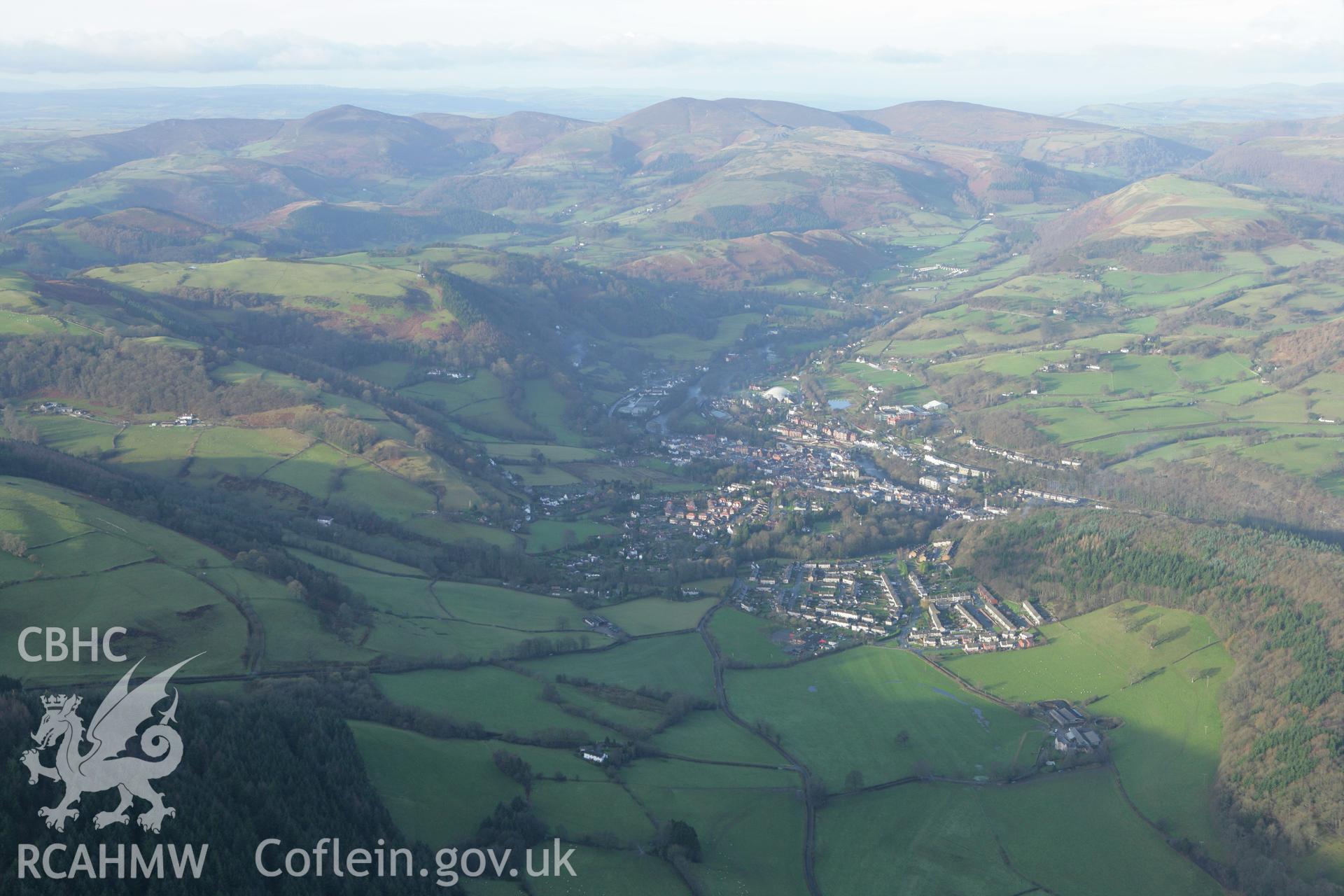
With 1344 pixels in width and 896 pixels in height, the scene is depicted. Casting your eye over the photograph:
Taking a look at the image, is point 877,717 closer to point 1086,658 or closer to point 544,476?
point 1086,658

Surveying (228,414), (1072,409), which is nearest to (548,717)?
(228,414)

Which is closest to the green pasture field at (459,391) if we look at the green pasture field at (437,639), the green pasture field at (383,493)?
the green pasture field at (383,493)

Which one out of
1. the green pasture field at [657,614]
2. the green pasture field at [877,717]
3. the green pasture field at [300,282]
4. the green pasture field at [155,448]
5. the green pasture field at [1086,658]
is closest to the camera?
the green pasture field at [877,717]

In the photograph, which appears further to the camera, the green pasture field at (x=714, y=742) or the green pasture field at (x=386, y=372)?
the green pasture field at (x=386, y=372)

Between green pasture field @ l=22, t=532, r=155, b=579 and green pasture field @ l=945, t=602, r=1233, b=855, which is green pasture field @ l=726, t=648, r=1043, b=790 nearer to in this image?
green pasture field @ l=945, t=602, r=1233, b=855

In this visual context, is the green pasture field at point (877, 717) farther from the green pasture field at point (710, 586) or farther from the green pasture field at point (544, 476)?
the green pasture field at point (544, 476)

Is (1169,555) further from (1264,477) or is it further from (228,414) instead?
(228,414)

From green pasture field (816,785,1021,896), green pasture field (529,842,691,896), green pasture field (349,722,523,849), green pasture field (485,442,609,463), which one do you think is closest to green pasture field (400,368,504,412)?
green pasture field (485,442,609,463)
